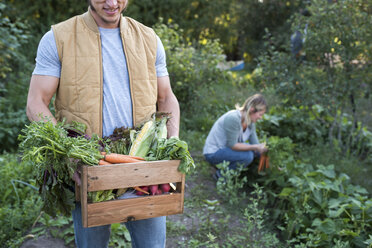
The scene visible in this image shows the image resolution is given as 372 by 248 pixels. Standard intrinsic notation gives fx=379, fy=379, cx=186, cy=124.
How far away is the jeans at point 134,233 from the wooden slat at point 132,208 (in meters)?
0.16

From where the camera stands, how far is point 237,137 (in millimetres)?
4629

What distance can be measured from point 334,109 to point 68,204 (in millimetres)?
4448

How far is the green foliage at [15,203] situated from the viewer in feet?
10.5

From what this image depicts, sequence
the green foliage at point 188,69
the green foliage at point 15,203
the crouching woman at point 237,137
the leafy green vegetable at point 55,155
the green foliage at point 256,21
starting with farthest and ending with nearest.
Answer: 1. the green foliage at point 256,21
2. the green foliage at point 188,69
3. the crouching woman at point 237,137
4. the green foliage at point 15,203
5. the leafy green vegetable at point 55,155

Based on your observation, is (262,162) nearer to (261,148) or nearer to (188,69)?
(261,148)

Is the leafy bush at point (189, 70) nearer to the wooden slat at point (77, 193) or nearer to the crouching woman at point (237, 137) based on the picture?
the crouching woman at point (237, 137)

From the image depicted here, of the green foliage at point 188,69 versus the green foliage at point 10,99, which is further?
the green foliage at point 188,69

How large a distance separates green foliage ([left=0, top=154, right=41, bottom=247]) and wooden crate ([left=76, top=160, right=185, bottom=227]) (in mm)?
1771

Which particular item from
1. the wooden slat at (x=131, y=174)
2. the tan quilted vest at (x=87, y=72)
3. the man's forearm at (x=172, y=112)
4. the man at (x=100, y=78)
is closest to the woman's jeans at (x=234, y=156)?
the man's forearm at (x=172, y=112)

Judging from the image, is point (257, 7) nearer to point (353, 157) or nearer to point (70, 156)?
point (353, 157)

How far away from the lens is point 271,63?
18.3 feet

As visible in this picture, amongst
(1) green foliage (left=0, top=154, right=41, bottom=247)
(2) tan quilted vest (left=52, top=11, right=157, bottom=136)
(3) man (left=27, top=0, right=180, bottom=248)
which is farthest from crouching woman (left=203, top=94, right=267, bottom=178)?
(2) tan quilted vest (left=52, top=11, right=157, bottom=136)

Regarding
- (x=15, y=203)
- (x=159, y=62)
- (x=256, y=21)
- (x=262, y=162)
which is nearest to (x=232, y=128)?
(x=262, y=162)

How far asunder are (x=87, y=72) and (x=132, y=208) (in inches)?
26.4
